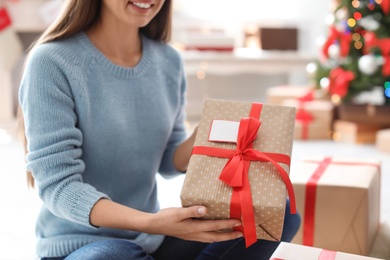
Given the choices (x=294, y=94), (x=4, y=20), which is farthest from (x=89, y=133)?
(x=4, y=20)

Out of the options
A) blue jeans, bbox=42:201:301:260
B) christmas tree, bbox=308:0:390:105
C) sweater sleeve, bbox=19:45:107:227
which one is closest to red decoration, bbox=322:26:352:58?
christmas tree, bbox=308:0:390:105

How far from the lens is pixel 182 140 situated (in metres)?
1.40

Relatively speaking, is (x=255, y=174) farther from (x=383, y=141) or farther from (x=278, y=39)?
(x=278, y=39)

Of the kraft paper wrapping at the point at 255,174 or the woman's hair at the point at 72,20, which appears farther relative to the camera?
the woman's hair at the point at 72,20

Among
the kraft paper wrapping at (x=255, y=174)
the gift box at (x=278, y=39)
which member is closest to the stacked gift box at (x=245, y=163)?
the kraft paper wrapping at (x=255, y=174)

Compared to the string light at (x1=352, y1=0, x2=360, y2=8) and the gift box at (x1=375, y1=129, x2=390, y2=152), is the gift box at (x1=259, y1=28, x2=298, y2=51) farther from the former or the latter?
the gift box at (x1=375, y1=129, x2=390, y2=152)

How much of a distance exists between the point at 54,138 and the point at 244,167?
0.35m

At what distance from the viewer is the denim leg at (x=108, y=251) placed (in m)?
1.04

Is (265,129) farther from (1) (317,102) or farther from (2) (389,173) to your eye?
(1) (317,102)

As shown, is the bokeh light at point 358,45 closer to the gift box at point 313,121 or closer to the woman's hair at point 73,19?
the gift box at point 313,121

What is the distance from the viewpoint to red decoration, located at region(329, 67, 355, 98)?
3.12 m

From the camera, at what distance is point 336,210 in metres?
1.65

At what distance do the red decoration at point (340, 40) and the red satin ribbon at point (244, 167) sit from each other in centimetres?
214

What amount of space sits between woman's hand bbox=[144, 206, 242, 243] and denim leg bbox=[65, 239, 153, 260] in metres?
0.07
